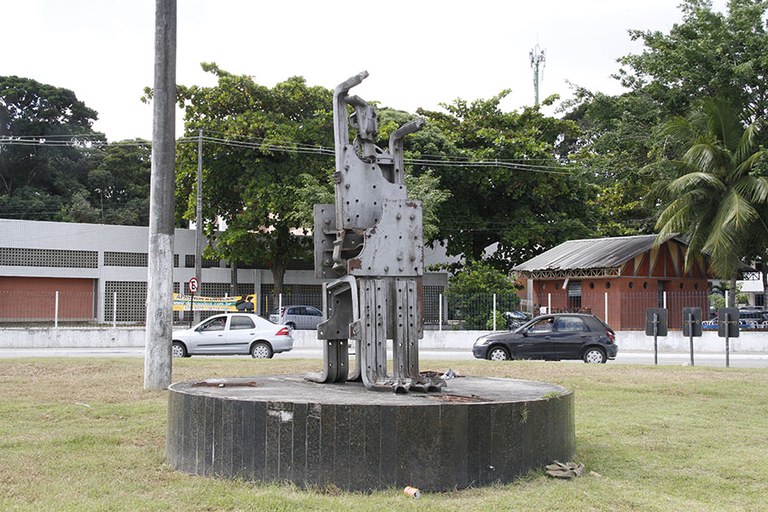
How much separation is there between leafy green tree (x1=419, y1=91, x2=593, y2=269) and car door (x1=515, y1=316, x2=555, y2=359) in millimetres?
18333

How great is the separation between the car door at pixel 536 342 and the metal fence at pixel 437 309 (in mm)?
8227

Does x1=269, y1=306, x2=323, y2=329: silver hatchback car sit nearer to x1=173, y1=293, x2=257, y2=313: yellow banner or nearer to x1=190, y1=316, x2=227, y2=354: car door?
x1=173, y1=293, x2=257, y2=313: yellow banner

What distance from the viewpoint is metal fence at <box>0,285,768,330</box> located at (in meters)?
28.8

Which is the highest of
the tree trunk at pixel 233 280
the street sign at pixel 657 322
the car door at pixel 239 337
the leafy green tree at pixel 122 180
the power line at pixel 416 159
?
the leafy green tree at pixel 122 180

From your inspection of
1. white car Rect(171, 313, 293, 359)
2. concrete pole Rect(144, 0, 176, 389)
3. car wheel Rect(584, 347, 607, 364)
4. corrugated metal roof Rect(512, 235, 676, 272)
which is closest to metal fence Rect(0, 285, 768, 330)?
corrugated metal roof Rect(512, 235, 676, 272)

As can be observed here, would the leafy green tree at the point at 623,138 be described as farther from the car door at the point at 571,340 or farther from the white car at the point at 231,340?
the white car at the point at 231,340

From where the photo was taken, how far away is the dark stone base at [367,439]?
21.5 ft

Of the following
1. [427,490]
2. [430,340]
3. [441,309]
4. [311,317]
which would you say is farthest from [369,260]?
[311,317]

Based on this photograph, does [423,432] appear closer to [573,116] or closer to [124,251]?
[124,251]

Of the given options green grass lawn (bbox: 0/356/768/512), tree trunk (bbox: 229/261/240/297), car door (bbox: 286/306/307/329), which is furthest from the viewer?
tree trunk (bbox: 229/261/240/297)

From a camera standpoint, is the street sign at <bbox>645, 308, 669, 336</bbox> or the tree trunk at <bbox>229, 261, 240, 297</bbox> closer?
the street sign at <bbox>645, 308, 669, 336</bbox>

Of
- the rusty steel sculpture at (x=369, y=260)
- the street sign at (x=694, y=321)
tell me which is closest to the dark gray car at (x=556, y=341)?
the street sign at (x=694, y=321)

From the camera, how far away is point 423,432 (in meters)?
6.58

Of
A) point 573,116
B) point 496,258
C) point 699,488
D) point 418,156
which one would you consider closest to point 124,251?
point 418,156
